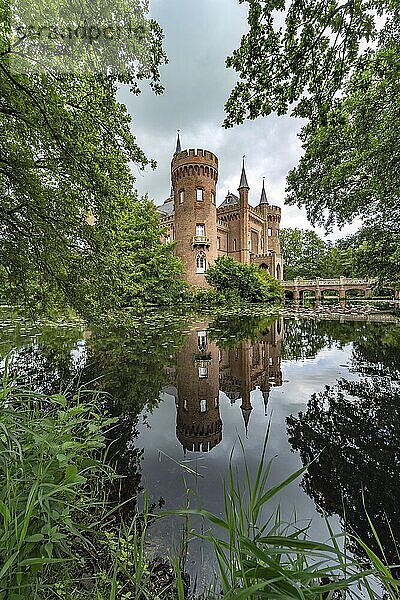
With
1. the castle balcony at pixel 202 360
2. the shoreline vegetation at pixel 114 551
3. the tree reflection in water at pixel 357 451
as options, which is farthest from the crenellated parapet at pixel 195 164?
the shoreline vegetation at pixel 114 551

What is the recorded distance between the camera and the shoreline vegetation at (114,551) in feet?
3.32

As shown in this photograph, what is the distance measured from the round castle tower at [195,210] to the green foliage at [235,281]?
2341 mm

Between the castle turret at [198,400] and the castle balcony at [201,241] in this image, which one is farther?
the castle balcony at [201,241]

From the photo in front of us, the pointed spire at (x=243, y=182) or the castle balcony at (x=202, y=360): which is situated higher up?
the pointed spire at (x=243, y=182)

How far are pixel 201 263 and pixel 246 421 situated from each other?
27.3 m

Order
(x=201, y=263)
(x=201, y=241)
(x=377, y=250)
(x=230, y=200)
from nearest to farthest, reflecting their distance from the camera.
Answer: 1. (x=377, y=250)
2. (x=201, y=241)
3. (x=201, y=263)
4. (x=230, y=200)

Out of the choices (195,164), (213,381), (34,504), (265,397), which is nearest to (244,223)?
(195,164)

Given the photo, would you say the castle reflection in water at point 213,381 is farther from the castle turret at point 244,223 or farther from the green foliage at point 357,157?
the castle turret at point 244,223

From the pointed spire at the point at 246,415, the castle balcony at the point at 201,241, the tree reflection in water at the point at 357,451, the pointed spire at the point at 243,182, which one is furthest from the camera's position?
the pointed spire at the point at 243,182

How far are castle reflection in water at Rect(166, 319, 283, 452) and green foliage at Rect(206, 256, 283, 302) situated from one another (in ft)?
60.5

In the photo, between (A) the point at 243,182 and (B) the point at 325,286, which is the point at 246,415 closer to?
(A) the point at 243,182

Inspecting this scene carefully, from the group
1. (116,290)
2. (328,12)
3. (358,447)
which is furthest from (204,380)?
(328,12)

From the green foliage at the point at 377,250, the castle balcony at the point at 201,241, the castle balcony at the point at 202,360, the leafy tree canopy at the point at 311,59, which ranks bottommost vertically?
the castle balcony at the point at 202,360

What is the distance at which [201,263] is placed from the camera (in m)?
30.6
